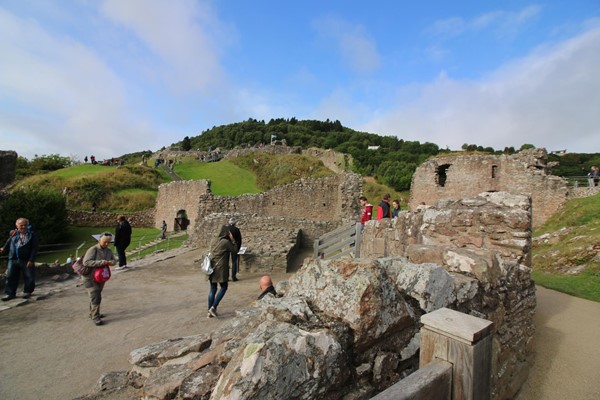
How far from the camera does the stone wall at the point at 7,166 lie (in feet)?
89.7

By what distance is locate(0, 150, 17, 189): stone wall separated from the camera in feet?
89.7

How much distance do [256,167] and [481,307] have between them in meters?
42.0

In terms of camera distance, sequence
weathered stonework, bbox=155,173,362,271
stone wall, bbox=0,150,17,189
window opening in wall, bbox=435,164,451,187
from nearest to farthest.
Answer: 1. weathered stonework, bbox=155,173,362,271
2. window opening in wall, bbox=435,164,451,187
3. stone wall, bbox=0,150,17,189

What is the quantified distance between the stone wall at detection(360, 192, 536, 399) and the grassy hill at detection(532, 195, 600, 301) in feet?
16.0

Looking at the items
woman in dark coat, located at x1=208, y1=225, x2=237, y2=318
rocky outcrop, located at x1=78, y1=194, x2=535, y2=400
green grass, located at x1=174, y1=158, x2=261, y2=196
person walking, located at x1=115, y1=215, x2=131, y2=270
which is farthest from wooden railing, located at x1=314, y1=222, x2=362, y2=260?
green grass, located at x1=174, y1=158, x2=261, y2=196

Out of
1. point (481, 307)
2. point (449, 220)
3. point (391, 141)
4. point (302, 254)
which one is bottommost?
→ point (302, 254)

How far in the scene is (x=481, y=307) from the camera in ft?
12.6

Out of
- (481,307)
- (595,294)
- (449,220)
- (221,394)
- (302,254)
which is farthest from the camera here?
(302,254)

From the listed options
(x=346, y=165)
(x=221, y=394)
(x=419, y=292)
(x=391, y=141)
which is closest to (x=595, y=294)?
(x=419, y=292)

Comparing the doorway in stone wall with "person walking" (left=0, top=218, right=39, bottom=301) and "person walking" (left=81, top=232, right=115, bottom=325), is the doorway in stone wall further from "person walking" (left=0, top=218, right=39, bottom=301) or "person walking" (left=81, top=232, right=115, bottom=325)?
"person walking" (left=81, top=232, right=115, bottom=325)

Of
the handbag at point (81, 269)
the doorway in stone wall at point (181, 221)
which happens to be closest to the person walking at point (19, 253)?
the handbag at point (81, 269)

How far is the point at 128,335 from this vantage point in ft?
19.6

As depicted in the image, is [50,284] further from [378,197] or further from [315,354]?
[378,197]

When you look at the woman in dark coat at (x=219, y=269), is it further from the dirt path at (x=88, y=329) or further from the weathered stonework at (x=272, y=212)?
the weathered stonework at (x=272, y=212)
